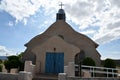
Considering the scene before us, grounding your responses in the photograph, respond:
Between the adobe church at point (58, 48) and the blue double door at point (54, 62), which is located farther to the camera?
the blue double door at point (54, 62)

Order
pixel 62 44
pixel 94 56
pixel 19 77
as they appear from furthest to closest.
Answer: pixel 94 56, pixel 62 44, pixel 19 77

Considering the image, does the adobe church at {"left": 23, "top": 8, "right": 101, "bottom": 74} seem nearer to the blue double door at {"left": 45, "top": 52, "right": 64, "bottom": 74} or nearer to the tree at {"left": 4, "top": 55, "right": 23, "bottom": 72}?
the blue double door at {"left": 45, "top": 52, "right": 64, "bottom": 74}

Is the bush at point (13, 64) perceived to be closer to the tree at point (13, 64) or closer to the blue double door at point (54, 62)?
the tree at point (13, 64)

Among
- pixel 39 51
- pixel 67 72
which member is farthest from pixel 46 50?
pixel 67 72

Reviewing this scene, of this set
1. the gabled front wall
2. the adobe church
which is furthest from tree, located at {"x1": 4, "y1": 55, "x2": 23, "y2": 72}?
the gabled front wall

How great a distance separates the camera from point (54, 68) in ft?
84.0

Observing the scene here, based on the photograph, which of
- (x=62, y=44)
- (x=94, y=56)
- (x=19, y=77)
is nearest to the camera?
(x=19, y=77)

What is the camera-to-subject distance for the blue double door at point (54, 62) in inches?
1000

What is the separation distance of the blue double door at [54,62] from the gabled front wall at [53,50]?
38 cm

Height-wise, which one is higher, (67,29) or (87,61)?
(67,29)

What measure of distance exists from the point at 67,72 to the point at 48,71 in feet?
21.1

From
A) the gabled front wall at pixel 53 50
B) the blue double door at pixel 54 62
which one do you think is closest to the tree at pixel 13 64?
the gabled front wall at pixel 53 50

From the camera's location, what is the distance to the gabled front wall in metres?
25.0

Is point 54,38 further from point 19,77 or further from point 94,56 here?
point 19,77
